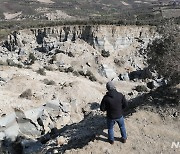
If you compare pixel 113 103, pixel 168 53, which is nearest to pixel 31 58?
pixel 168 53

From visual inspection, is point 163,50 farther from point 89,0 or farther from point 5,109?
point 89,0

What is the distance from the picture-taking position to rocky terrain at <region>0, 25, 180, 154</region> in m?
13.1

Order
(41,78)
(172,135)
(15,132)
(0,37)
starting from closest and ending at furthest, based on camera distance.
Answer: (172,135) → (15,132) → (41,78) → (0,37)

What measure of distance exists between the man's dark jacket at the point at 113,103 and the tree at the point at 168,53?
430cm

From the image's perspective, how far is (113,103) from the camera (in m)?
11.1

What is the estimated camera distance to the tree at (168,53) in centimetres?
1463

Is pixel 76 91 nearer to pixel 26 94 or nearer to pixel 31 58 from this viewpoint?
A: pixel 26 94

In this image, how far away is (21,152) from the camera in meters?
16.2

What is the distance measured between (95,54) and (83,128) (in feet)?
88.4

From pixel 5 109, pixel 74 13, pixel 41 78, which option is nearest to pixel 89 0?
pixel 74 13

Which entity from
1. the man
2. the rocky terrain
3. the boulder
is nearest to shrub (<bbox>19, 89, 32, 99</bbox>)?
the rocky terrain

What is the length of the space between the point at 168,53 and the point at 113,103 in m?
4.79

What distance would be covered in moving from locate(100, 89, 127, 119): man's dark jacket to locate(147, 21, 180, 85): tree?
4297 millimetres

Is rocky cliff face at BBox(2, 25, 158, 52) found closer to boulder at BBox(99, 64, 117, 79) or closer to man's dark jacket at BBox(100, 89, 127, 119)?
boulder at BBox(99, 64, 117, 79)
